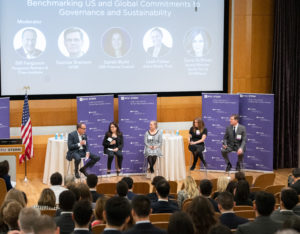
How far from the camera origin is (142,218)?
436 centimetres

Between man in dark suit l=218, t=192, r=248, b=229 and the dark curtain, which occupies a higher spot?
the dark curtain

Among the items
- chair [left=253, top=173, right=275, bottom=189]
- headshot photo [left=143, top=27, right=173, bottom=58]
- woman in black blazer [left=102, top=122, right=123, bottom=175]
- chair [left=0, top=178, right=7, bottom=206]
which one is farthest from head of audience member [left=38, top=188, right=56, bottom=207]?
headshot photo [left=143, top=27, right=173, bottom=58]

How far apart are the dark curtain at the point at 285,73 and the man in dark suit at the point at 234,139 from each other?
1.63 meters

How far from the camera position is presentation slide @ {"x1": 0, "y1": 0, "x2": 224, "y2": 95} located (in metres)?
11.3

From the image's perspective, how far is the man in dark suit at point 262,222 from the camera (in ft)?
14.7

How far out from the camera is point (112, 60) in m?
11.9

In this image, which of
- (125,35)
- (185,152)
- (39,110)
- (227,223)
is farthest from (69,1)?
(227,223)

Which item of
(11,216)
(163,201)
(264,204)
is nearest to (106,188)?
(163,201)

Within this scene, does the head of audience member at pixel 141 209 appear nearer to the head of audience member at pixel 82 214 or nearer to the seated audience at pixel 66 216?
the head of audience member at pixel 82 214

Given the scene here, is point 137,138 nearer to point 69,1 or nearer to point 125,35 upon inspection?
point 125,35

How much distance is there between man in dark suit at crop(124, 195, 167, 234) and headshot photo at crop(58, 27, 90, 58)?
7.68 meters

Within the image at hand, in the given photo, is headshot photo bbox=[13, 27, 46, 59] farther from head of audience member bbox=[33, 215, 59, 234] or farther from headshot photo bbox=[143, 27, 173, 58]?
head of audience member bbox=[33, 215, 59, 234]

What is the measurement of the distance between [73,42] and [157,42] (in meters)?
1.97

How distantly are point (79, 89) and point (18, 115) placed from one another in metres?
1.47
